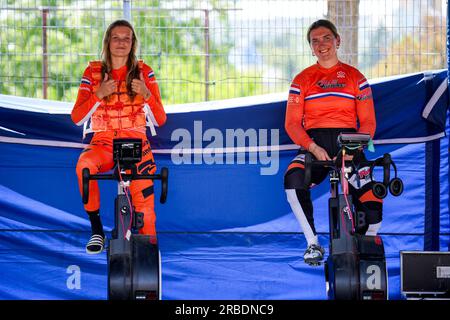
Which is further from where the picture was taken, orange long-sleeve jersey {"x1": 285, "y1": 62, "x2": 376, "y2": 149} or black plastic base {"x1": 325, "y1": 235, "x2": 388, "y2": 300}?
orange long-sleeve jersey {"x1": 285, "y1": 62, "x2": 376, "y2": 149}

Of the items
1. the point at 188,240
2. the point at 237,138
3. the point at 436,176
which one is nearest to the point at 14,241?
the point at 188,240

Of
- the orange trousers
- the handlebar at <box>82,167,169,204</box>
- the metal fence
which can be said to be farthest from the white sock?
the metal fence

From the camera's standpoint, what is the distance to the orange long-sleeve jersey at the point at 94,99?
6.92 m

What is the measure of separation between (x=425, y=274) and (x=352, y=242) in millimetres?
649

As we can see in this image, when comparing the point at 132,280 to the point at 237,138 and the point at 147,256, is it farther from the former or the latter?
the point at 237,138

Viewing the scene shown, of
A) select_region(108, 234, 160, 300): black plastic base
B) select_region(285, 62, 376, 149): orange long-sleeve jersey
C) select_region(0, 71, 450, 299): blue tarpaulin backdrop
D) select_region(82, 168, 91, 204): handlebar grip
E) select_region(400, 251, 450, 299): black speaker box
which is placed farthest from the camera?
select_region(0, 71, 450, 299): blue tarpaulin backdrop

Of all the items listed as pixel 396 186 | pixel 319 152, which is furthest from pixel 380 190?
pixel 319 152

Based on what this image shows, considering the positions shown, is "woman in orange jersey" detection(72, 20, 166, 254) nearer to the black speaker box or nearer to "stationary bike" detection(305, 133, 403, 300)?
"stationary bike" detection(305, 133, 403, 300)

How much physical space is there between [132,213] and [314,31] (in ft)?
6.68

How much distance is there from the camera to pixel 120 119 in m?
6.96

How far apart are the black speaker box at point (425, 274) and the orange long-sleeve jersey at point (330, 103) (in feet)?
3.22

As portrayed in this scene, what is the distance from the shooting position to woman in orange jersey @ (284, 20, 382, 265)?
6.93 m

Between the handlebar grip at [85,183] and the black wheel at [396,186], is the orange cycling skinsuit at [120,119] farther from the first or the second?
the black wheel at [396,186]

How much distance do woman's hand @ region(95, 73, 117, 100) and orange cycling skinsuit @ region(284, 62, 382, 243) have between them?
4.19 ft
